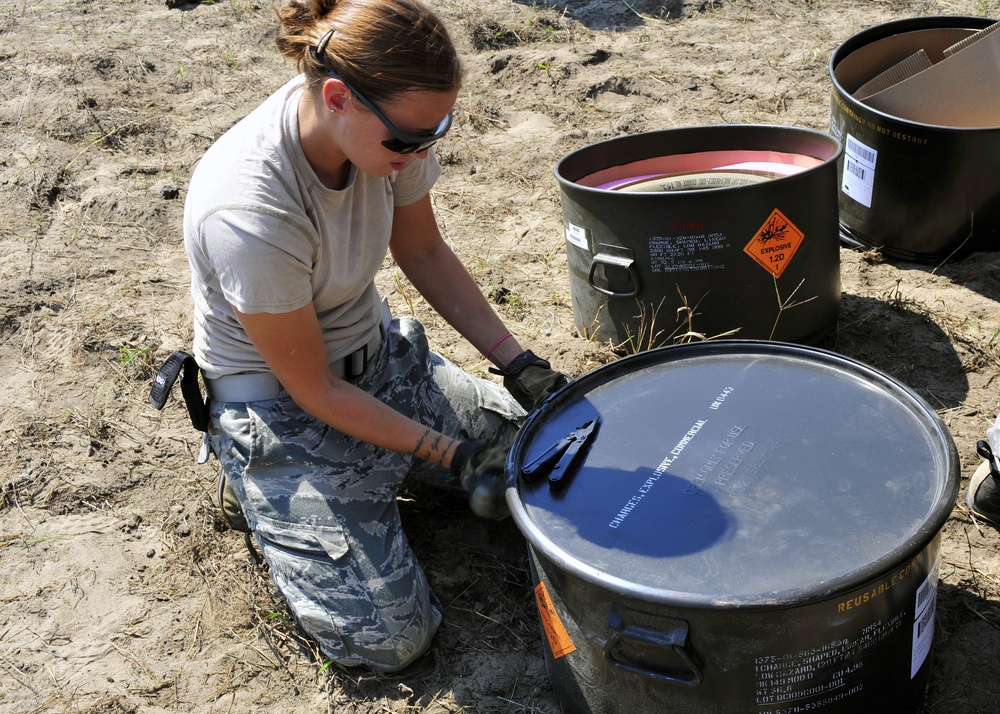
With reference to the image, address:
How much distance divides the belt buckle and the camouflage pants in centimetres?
15

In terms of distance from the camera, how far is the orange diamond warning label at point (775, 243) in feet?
7.36

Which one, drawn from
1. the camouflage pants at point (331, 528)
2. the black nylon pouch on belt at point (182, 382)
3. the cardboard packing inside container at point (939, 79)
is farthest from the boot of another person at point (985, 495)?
the black nylon pouch on belt at point (182, 382)

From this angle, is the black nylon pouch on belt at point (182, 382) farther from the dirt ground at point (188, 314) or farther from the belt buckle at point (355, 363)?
→ the dirt ground at point (188, 314)

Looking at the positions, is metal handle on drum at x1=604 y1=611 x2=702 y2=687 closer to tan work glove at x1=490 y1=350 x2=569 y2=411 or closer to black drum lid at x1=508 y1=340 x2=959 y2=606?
black drum lid at x1=508 y1=340 x2=959 y2=606

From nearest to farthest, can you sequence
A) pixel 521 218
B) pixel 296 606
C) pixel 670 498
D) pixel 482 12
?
pixel 670 498 → pixel 296 606 → pixel 521 218 → pixel 482 12

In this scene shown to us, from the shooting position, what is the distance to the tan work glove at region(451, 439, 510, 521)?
1732mm

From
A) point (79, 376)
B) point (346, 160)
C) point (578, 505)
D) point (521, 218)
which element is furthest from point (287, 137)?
point (521, 218)

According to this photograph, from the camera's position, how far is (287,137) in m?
1.72

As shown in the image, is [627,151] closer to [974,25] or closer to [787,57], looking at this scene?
[974,25]

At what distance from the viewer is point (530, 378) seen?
6.82 ft

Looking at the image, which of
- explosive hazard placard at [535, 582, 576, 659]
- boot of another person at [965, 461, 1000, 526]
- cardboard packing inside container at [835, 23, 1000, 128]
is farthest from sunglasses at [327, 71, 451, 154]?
cardboard packing inside container at [835, 23, 1000, 128]

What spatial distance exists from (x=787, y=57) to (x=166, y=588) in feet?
11.4

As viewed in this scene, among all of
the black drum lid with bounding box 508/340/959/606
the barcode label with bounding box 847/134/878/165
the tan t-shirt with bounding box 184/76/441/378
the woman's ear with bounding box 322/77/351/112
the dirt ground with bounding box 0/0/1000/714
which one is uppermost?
the woman's ear with bounding box 322/77/351/112

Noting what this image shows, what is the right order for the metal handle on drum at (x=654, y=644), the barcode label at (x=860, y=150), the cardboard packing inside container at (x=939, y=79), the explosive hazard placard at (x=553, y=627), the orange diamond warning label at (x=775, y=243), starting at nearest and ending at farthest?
the metal handle on drum at (x=654, y=644) < the explosive hazard placard at (x=553, y=627) < the orange diamond warning label at (x=775, y=243) < the barcode label at (x=860, y=150) < the cardboard packing inside container at (x=939, y=79)
